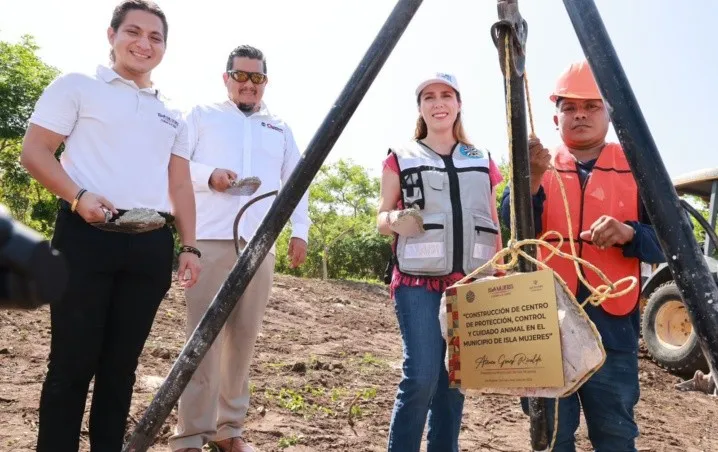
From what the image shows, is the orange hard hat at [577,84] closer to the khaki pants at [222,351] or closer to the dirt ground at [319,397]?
the khaki pants at [222,351]

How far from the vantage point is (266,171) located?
3.25 meters

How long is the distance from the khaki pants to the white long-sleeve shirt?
0.11 metres

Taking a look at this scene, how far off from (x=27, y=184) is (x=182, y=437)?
19893 millimetres

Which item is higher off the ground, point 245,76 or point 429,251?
point 245,76

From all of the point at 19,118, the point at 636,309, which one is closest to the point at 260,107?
the point at 636,309

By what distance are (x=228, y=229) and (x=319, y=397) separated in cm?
177

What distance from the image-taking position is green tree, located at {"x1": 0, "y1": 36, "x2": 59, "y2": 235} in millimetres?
18250

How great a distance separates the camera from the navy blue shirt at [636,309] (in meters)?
2.18

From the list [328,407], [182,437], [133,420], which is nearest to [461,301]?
[182,437]

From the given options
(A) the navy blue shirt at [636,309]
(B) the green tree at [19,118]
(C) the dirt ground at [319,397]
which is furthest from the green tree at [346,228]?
(A) the navy blue shirt at [636,309]

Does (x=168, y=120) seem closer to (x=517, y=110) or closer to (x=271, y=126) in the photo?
(x=271, y=126)

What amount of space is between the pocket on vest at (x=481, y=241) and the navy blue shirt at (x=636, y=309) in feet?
0.63

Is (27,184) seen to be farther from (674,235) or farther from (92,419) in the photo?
(674,235)

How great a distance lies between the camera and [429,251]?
8.12 feet
